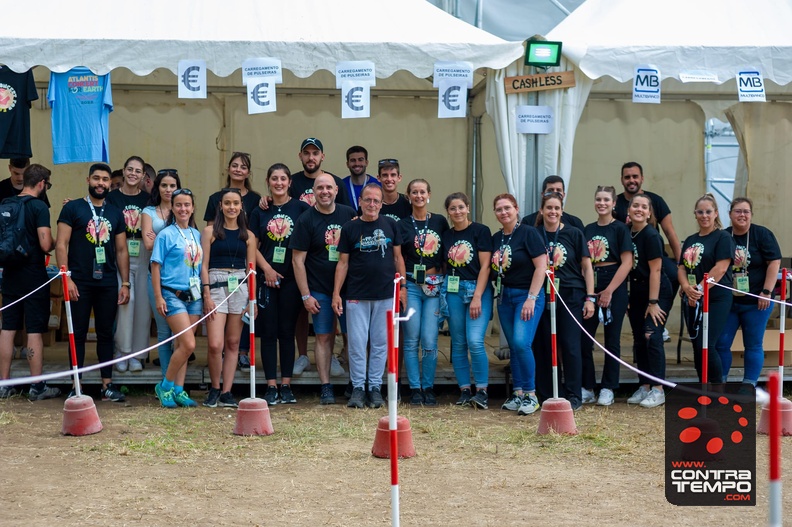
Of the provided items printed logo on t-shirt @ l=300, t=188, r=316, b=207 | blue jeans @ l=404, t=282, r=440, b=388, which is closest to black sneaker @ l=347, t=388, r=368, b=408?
blue jeans @ l=404, t=282, r=440, b=388

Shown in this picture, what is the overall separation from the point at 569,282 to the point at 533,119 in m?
1.42

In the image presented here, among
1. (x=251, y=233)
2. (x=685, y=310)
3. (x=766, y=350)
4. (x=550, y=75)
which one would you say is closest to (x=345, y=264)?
(x=251, y=233)

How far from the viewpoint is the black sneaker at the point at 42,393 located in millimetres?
8008

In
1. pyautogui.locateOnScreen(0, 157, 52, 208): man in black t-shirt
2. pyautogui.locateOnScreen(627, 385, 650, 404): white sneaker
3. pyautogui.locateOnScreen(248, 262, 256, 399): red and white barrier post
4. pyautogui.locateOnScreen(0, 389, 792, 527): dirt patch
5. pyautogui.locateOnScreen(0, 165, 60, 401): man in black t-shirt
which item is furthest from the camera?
pyautogui.locateOnScreen(0, 157, 52, 208): man in black t-shirt

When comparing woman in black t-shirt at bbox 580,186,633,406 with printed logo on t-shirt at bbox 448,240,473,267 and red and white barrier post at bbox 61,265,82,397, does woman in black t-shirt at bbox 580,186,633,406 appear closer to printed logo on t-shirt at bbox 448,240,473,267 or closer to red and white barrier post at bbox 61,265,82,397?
printed logo on t-shirt at bbox 448,240,473,267

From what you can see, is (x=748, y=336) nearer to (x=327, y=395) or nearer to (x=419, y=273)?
(x=419, y=273)

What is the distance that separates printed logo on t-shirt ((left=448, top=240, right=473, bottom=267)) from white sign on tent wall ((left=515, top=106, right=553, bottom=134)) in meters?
1.14

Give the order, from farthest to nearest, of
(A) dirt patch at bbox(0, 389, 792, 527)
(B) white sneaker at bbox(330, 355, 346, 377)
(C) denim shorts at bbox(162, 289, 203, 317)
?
(B) white sneaker at bbox(330, 355, 346, 377) < (C) denim shorts at bbox(162, 289, 203, 317) < (A) dirt patch at bbox(0, 389, 792, 527)

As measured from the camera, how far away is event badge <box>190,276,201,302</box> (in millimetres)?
7562

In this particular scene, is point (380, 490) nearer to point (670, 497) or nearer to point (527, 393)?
point (670, 497)

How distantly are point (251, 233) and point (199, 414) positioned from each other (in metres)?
1.41

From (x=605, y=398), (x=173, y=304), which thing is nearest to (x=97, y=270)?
(x=173, y=304)

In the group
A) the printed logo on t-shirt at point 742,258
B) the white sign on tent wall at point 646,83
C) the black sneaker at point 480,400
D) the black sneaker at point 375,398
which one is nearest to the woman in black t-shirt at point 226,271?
the black sneaker at point 375,398

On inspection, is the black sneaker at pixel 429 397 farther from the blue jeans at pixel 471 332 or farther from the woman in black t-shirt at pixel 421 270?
the blue jeans at pixel 471 332
